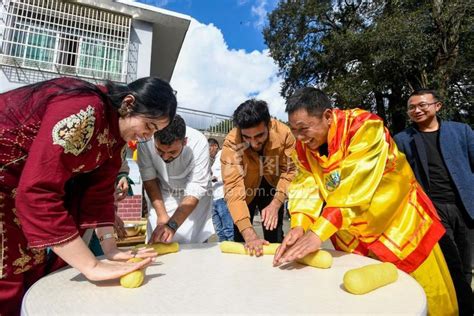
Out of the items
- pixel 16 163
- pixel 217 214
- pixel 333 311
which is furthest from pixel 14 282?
pixel 217 214

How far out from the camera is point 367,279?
1.04 m

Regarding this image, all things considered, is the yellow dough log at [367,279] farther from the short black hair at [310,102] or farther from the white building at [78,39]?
the white building at [78,39]

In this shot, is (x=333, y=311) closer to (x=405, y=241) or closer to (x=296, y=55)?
(x=405, y=241)

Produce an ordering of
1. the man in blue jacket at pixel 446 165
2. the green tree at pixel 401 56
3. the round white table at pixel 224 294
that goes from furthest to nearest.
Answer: the green tree at pixel 401 56, the man in blue jacket at pixel 446 165, the round white table at pixel 224 294

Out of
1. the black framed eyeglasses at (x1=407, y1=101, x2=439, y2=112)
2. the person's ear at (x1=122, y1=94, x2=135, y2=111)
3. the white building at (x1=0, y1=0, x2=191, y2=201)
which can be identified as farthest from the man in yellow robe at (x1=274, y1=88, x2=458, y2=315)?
the white building at (x1=0, y1=0, x2=191, y2=201)

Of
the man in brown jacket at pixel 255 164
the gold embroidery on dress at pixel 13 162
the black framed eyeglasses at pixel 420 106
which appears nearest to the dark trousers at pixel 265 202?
the man in brown jacket at pixel 255 164

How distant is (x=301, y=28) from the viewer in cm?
1433

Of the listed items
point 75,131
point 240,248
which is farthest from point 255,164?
point 75,131

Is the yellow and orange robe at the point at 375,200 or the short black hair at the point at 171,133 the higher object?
the short black hair at the point at 171,133

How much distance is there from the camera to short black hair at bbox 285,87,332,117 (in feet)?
5.15

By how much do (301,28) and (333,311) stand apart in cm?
1503

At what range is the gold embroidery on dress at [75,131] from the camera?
97 centimetres

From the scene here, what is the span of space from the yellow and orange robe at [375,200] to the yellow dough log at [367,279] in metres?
0.28

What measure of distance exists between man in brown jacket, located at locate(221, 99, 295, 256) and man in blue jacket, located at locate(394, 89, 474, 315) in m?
1.03
